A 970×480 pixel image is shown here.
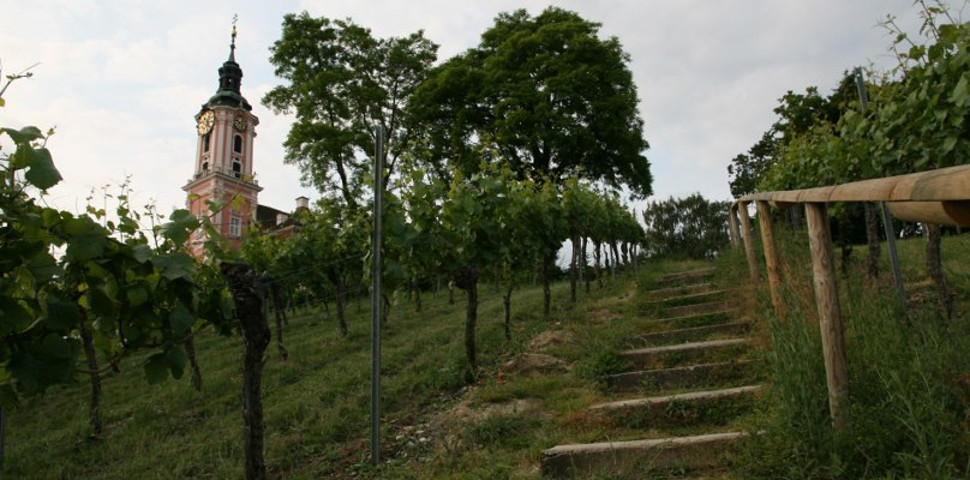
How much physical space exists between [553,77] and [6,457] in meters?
16.5

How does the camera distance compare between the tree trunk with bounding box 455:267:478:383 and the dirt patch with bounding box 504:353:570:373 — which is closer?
the dirt patch with bounding box 504:353:570:373

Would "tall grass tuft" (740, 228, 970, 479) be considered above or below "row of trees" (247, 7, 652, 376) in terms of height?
below

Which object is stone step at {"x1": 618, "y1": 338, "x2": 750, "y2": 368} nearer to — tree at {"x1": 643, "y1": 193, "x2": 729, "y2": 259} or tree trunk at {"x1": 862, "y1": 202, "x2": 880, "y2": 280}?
tree trunk at {"x1": 862, "y1": 202, "x2": 880, "y2": 280}

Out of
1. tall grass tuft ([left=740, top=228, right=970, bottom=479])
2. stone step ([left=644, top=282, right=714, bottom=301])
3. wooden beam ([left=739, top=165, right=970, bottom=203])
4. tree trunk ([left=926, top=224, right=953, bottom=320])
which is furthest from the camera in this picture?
stone step ([left=644, top=282, right=714, bottom=301])

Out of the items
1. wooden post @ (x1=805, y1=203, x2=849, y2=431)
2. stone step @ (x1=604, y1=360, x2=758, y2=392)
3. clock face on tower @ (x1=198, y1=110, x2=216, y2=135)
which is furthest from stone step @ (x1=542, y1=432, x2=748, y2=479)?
clock face on tower @ (x1=198, y1=110, x2=216, y2=135)

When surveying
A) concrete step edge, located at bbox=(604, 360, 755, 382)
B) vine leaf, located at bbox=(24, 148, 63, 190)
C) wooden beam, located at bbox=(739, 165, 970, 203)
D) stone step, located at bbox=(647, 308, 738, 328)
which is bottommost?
concrete step edge, located at bbox=(604, 360, 755, 382)

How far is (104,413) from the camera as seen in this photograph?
738 centimetres

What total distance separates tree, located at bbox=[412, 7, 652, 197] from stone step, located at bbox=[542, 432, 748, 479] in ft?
48.5

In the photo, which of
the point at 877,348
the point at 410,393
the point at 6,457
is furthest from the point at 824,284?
the point at 6,457

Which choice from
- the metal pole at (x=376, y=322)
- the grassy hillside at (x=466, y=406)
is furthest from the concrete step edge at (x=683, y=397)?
the metal pole at (x=376, y=322)

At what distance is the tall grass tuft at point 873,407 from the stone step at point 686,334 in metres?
2.32

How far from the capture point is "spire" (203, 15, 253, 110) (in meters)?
41.2

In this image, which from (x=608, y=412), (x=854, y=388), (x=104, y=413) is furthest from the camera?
Answer: (x=104, y=413)

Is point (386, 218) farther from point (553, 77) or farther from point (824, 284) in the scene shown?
point (553, 77)
